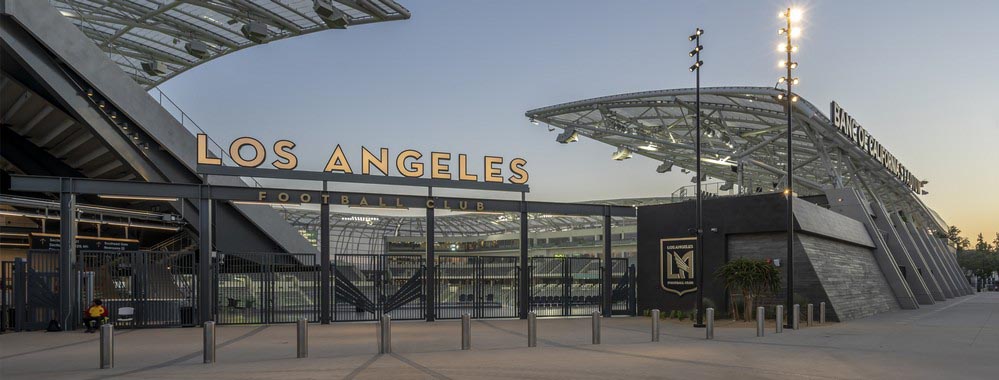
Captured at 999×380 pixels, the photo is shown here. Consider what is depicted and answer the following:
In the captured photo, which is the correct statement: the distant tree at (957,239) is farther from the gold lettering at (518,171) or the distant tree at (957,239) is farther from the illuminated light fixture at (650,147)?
the gold lettering at (518,171)

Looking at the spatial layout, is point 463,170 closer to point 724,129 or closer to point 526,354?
point 526,354

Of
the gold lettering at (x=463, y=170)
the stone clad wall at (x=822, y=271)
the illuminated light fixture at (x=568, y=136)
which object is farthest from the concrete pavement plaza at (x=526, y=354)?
the illuminated light fixture at (x=568, y=136)

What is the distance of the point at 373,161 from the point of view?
1044 inches

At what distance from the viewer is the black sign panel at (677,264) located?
28.5 metres

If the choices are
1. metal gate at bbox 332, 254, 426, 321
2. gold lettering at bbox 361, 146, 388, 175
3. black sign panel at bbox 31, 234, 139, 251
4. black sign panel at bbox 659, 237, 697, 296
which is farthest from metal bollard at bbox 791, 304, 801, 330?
black sign panel at bbox 31, 234, 139, 251

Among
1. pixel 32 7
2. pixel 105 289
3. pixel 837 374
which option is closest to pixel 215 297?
pixel 105 289

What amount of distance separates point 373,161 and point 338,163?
1276 mm

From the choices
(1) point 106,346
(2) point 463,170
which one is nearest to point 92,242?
(2) point 463,170

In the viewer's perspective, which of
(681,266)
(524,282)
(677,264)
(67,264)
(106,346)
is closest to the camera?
(106,346)

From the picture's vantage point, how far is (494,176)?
28438 mm

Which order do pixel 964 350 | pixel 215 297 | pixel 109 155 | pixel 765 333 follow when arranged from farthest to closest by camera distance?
pixel 109 155
pixel 215 297
pixel 765 333
pixel 964 350

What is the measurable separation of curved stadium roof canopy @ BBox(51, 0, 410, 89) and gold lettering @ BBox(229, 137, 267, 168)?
6134 mm

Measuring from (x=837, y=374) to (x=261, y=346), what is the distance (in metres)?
12.7

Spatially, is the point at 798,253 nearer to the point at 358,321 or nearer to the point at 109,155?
the point at 358,321
